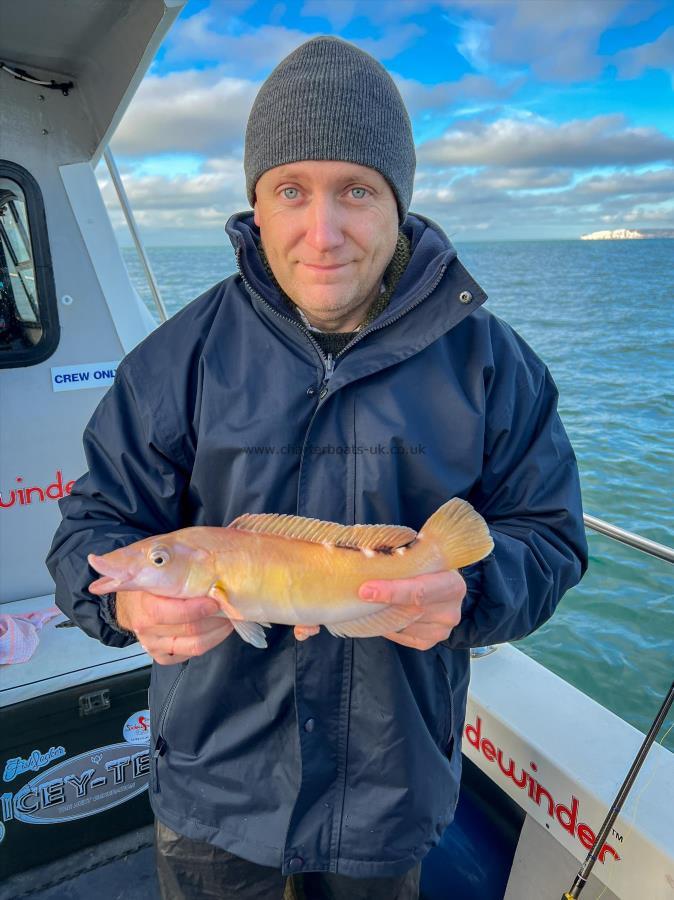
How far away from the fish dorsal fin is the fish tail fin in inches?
3.1

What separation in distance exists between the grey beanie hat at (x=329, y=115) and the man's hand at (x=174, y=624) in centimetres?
133

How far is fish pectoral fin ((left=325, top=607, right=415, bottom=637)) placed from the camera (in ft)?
5.75

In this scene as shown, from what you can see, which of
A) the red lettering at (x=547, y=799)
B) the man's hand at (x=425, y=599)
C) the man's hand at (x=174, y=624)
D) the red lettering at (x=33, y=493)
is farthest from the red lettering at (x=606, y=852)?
the red lettering at (x=33, y=493)

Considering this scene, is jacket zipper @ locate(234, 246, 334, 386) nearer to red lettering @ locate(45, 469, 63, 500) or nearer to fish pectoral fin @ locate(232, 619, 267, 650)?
fish pectoral fin @ locate(232, 619, 267, 650)

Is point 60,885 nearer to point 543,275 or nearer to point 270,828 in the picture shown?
point 270,828

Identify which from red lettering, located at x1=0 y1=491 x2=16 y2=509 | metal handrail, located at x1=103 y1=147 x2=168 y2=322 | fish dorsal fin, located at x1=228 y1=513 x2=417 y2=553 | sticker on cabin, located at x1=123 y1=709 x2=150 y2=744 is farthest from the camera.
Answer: metal handrail, located at x1=103 y1=147 x2=168 y2=322

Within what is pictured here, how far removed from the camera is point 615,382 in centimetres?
1789

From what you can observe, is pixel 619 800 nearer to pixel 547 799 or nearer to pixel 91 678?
pixel 547 799

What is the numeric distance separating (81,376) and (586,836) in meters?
3.97

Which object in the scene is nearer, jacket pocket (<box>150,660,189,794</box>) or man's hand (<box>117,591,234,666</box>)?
man's hand (<box>117,591,234,666</box>)

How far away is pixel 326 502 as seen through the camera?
1.95 metres

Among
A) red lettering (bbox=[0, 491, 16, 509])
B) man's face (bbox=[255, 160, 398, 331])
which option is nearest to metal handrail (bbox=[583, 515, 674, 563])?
man's face (bbox=[255, 160, 398, 331])

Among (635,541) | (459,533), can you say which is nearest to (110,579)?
(459,533)

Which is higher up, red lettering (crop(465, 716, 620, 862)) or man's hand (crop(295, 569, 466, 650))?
man's hand (crop(295, 569, 466, 650))
